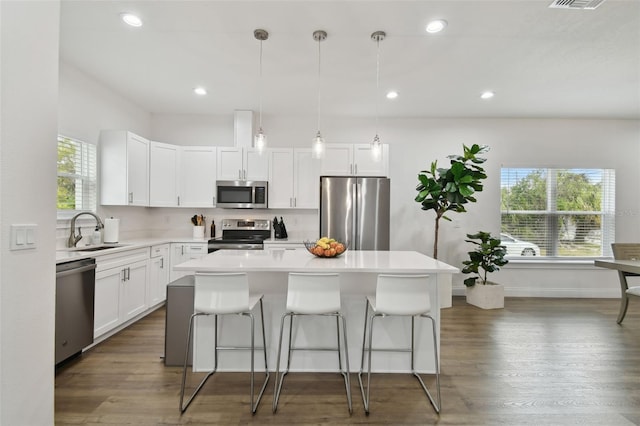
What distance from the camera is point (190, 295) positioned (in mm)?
2645

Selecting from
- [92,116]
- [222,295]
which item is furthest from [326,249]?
[92,116]

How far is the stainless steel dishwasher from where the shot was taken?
97.1 inches

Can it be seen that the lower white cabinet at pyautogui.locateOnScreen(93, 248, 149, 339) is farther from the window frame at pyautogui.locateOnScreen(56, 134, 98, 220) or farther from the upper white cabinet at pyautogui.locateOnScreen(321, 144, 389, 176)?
the upper white cabinet at pyautogui.locateOnScreen(321, 144, 389, 176)

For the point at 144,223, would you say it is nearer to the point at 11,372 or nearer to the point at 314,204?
the point at 314,204

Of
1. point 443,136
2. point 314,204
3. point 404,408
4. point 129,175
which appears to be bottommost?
point 404,408

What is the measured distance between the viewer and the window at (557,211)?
515 centimetres

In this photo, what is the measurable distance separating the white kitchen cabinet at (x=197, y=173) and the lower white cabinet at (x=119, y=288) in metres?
1.17

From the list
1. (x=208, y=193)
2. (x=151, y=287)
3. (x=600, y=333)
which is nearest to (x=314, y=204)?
(x=208, y=193)

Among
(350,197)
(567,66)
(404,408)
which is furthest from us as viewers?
(350,197)

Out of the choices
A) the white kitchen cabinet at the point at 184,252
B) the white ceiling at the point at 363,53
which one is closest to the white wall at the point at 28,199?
the white ceiling at the point at 363,53

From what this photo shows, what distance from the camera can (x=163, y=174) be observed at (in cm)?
458

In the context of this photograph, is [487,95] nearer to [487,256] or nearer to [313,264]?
[487,256]

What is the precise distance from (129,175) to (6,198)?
293cm

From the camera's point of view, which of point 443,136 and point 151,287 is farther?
point 443,136
